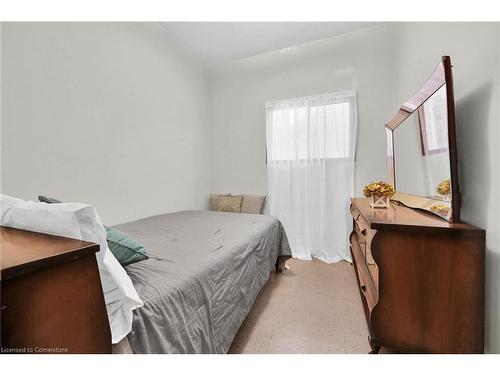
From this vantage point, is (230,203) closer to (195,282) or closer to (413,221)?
(195,282)

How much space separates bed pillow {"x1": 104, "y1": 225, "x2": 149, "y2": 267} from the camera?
0.99 m

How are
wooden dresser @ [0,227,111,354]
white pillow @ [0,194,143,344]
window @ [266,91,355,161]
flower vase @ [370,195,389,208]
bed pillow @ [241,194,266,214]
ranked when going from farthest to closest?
bed pillow @ [241,194,266,214]
window @ [266,91,355,161]
flower vase @ [370,195,389,208]
white pillow @ [0,194,143,344]
wooden dresser @ [0,227,111,354]

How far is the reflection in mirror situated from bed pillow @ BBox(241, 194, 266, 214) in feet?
5.70

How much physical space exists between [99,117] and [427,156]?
8.73 feet

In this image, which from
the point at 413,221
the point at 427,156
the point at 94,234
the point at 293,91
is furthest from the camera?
the point at 293,91

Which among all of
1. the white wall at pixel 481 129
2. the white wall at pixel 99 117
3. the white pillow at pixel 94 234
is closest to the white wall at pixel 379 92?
the white wall at pixel 481 129

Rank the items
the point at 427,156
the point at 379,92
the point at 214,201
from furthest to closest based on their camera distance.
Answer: the point at 214,201
the point at 379,92
the point at 427,156

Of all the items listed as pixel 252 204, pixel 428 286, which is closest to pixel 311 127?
pixel 252 204

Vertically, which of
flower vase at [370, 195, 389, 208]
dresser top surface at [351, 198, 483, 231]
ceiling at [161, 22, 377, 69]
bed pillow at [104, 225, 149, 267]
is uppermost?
ceiling at [161, 22, 377, 69]

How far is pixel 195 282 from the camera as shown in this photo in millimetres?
1020

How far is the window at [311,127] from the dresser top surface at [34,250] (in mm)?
2720

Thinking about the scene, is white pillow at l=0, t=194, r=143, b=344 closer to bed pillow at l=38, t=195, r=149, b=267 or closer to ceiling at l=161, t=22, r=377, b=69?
bed pillow at l=38, t=195, r=149, b=267

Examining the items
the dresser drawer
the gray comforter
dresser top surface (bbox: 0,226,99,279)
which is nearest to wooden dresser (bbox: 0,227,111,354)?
dresser top surface (bbox: 0,226,99,279)
